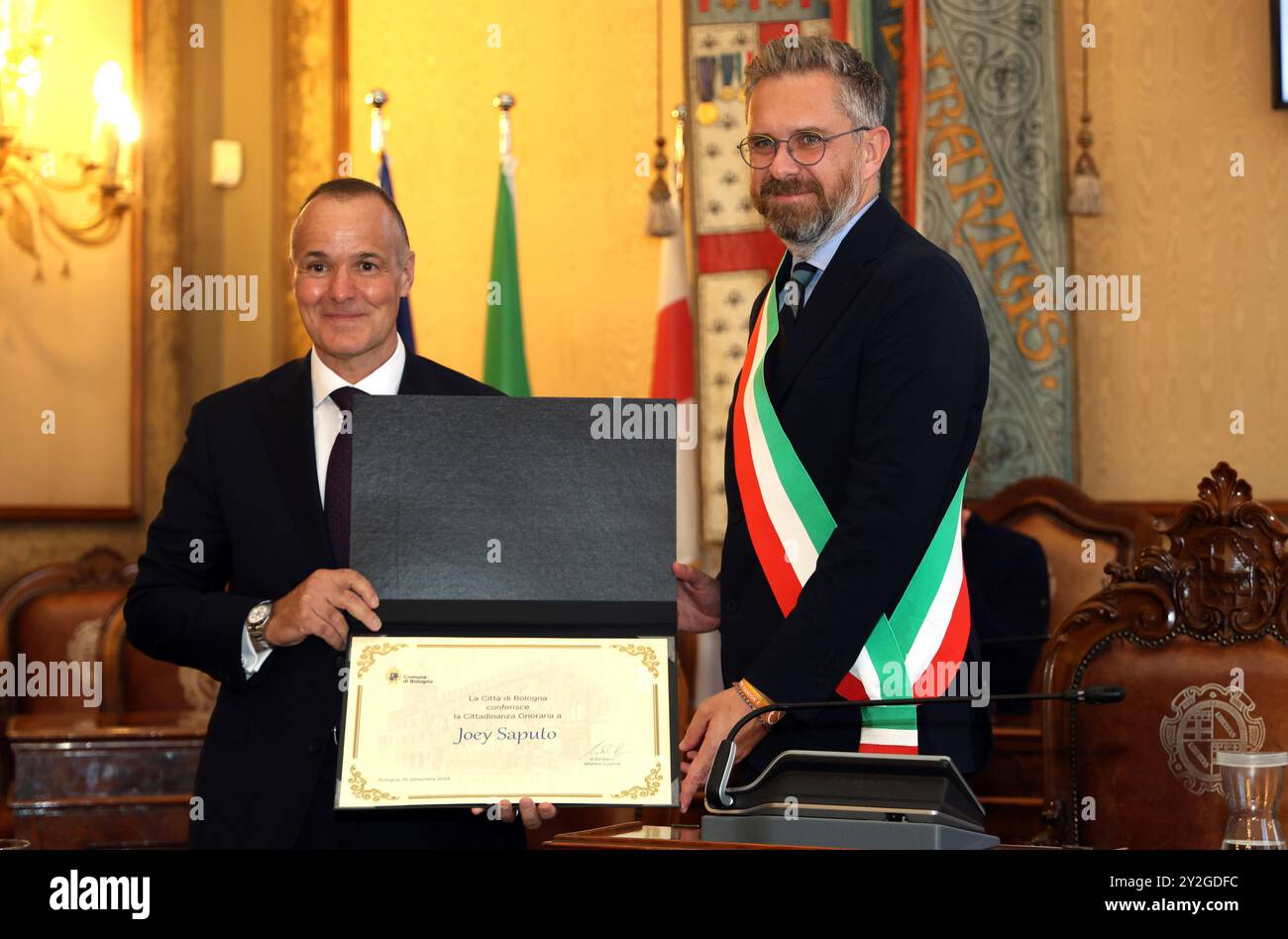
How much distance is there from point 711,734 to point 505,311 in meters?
4.41

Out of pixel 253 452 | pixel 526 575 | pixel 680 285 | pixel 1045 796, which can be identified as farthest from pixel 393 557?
pixel 680 285

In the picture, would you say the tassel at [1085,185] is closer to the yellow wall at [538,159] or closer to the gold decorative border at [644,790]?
the yellow wall at [538,159]

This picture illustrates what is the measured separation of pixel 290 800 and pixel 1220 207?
4.83 metres

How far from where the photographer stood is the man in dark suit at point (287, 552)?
75.7 inches

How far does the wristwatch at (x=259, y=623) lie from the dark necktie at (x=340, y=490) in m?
0.11

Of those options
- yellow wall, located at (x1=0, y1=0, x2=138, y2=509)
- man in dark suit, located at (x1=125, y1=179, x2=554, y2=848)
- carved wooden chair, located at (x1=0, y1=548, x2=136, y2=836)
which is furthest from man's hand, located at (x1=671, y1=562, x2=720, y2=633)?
yellow wall, located at (x1=0, y1=0, x2=138, y2=509)

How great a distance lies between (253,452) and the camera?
2.09 m

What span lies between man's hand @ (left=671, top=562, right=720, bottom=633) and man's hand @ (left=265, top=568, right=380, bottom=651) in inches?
22.2

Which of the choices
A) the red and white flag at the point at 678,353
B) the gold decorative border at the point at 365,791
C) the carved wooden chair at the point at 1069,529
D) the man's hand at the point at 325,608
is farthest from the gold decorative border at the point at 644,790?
the red and white flag at the point at 678,353

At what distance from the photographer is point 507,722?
1.60 meters

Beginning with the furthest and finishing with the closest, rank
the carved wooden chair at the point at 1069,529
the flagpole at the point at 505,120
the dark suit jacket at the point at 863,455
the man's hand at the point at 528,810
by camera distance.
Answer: the flagpole at the point at 505,120 < the carved wooden chair at the point at 1069,529 < the dark suit jacket at the point at 863,455 < the man's hand at the point at 528,810

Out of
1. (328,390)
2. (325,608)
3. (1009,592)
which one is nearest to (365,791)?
(325,608)

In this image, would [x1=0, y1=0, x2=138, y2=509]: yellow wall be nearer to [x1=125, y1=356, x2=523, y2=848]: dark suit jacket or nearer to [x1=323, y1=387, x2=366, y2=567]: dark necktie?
[x1=125, y1=356, x2=523, y2=848]: dark suit jacket
